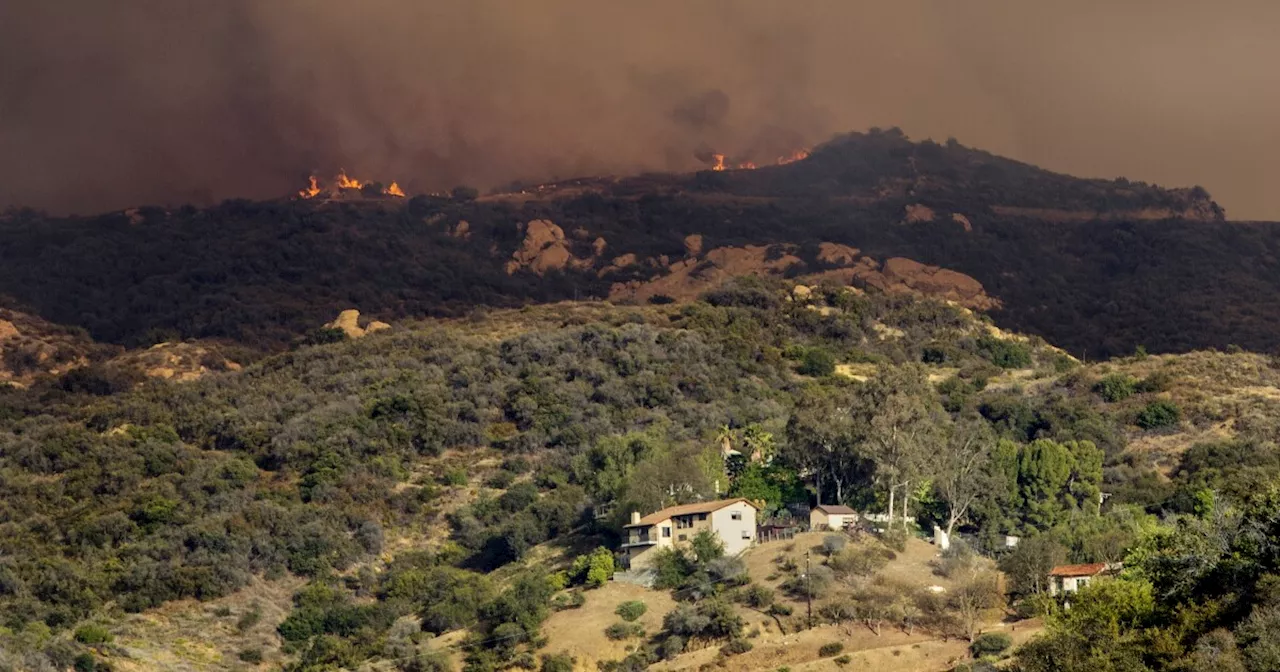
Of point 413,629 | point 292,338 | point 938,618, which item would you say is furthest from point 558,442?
point 292,338

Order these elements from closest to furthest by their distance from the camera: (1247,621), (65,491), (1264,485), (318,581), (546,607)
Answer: (1247,621) < (1264,485) < (546,607) < (318,581) < (65,491)

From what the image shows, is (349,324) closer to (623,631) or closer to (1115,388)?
(1115,388)

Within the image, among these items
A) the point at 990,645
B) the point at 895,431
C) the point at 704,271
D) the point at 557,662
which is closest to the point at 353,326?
the point at 704,271

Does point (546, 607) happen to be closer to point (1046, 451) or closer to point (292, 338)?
point (1046, 451)

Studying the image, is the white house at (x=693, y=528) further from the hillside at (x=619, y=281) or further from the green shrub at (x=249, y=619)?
the hillside at (x=619, y=281)

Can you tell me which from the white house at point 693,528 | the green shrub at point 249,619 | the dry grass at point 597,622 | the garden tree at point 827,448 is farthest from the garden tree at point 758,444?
the green shrub at point 249,619

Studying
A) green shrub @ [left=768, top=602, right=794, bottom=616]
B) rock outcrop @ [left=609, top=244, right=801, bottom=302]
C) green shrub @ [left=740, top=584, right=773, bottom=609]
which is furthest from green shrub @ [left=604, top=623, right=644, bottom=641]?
rock outcrop @ [left=609, top=244, right=801, bottom=302]
